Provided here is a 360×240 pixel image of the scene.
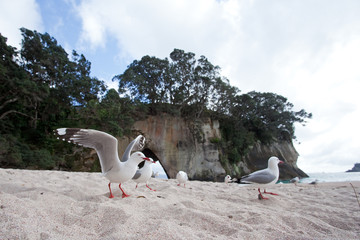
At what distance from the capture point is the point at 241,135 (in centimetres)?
2033

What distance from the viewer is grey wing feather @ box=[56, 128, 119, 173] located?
266cm

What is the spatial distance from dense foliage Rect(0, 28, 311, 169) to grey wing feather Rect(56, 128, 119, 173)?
29.9ft

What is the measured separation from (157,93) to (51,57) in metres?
7.91

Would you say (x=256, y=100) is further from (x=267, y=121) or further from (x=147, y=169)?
(x=147, y=169)

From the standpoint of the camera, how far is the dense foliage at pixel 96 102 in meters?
10.6

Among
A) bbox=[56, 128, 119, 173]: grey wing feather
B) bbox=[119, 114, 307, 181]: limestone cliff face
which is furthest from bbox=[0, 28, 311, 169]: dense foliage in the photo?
bbox=[56, 128, 119, 173]: grey wing feather

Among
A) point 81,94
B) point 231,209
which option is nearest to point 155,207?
point 231,209

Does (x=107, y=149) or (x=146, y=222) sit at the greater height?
(x=107, y=149)

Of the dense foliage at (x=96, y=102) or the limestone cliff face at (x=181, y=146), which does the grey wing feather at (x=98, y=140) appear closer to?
the dense foliage at (x=96, y=102)

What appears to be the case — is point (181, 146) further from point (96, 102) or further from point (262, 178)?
point (262, 178)

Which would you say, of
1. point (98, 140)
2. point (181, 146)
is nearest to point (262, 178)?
point (98, 140)

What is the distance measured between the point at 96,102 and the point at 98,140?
33.4ft

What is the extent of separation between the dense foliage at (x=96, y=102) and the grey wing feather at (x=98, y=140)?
912 centimetres

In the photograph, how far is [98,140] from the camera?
2.81 metres
